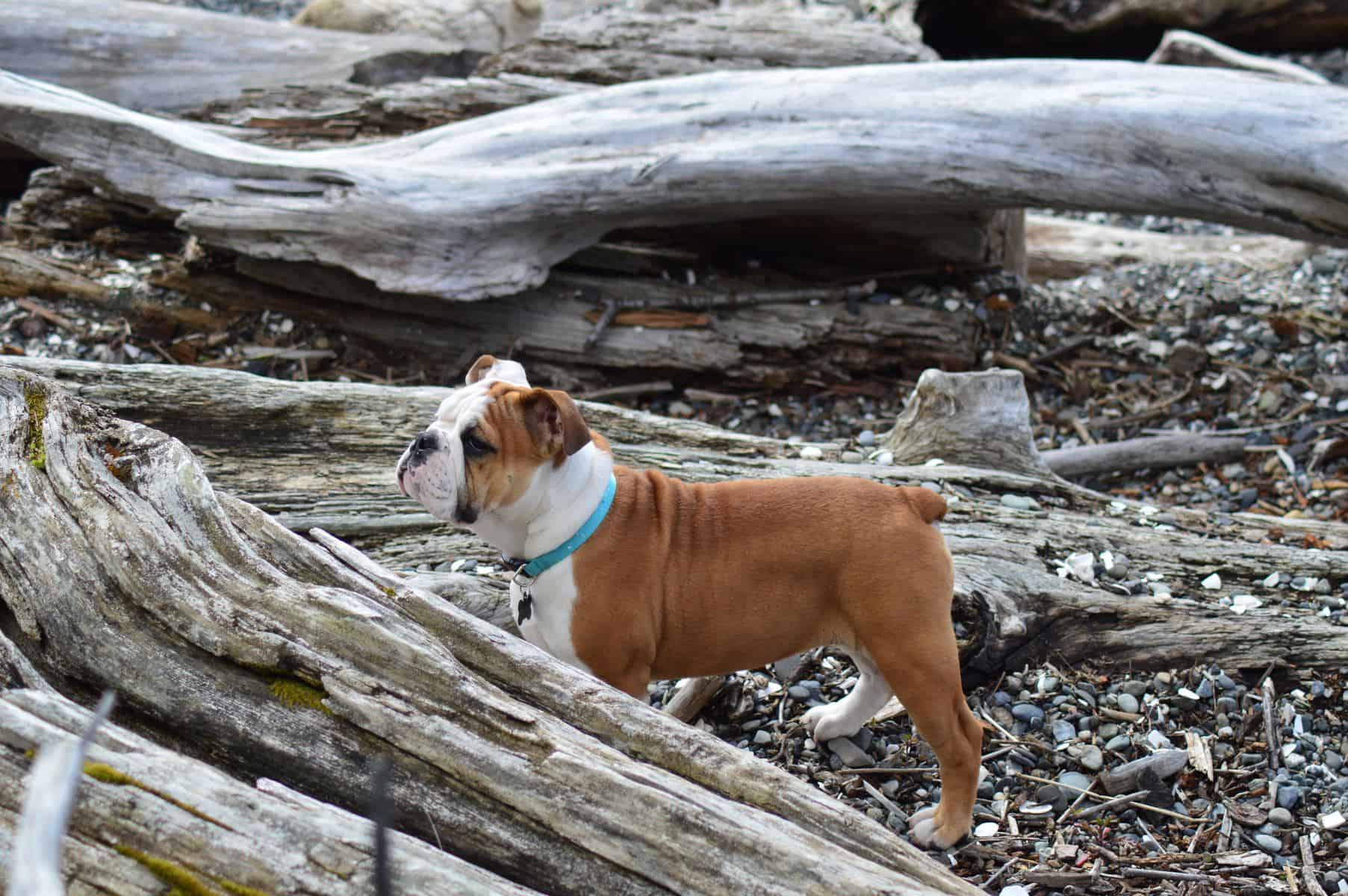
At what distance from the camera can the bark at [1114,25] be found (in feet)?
44.3

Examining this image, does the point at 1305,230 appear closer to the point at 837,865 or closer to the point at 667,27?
the point at 667,27

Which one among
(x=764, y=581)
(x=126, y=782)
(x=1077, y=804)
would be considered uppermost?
(x=126, y=782)

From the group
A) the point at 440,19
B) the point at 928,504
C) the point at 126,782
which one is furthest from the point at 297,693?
the point at 440,19

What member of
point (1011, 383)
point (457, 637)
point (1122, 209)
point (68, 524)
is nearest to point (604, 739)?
point (457, 637)

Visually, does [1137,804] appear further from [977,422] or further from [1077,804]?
[977,422]

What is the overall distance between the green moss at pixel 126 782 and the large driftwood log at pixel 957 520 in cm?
221

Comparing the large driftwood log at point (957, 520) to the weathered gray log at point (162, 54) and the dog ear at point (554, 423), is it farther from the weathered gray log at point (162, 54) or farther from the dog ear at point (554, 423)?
the weathered gray log at point (162, 54)

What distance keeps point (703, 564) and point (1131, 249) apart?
7.73 m

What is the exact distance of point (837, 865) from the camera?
8.46 ft

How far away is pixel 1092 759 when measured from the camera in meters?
4.40

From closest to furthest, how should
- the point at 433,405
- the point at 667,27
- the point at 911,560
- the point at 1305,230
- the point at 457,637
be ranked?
the point at 457,637, the point at 911,560, the point at 433,405, the point at 1305,230, the point at 667,27

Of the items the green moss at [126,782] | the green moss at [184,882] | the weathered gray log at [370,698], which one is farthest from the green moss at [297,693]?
the green moss at [184,882]

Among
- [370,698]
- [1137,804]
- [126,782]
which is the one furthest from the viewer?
[1137,804]

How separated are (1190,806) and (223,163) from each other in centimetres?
586
